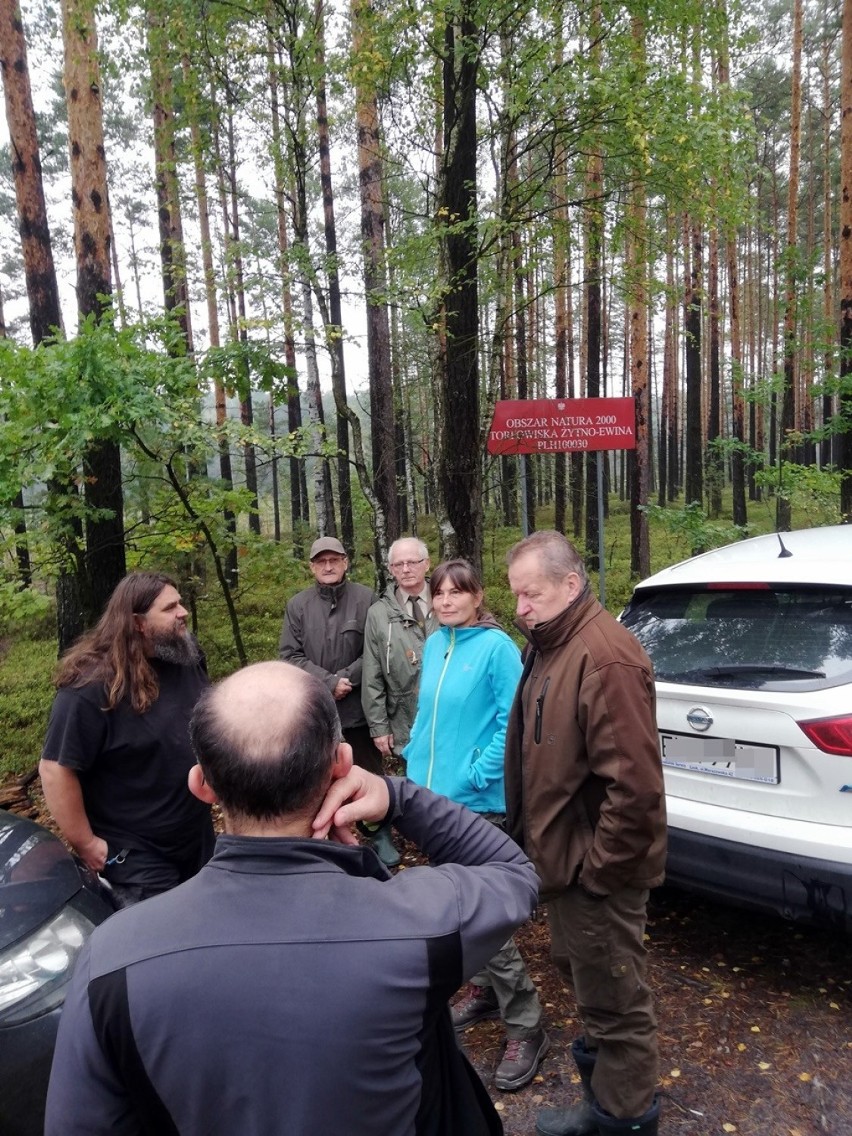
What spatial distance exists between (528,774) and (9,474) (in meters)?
3.53

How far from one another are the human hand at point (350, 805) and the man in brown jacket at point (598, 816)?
1054mm

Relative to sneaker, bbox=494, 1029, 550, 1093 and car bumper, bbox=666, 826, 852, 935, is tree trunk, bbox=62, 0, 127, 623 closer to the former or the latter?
sneaker, bbox=494, 1029, 550, 1093

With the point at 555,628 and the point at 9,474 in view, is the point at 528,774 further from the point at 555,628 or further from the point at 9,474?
the point at 9,474

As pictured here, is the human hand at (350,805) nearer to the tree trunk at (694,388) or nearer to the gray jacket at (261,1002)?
the gray jacket at (261,1002)

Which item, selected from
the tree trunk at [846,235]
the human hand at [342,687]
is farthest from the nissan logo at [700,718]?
the tree trunk at [846,235]

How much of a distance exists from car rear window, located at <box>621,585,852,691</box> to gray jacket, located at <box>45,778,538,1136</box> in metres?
2.22

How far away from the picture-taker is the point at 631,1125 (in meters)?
2.24

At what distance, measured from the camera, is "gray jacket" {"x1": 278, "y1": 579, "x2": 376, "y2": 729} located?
432 centimetres

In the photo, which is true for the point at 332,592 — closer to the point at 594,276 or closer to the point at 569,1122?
the point at 569,1122

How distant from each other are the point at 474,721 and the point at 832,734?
1300 mm

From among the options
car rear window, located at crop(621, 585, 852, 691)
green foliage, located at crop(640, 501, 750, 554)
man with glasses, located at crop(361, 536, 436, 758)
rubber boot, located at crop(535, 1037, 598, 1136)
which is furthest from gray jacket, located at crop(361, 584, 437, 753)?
green foliage, located at crop(640, 501, 750, 554)

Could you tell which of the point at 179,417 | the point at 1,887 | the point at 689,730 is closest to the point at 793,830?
the point at 689,730

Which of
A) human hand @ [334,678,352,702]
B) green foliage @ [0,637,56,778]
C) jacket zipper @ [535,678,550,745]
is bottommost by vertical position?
green foliage @ [0,637,56,778]

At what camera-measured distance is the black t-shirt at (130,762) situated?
8.55ft
